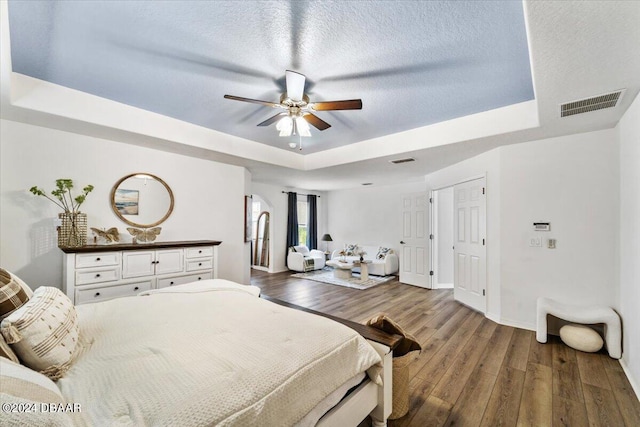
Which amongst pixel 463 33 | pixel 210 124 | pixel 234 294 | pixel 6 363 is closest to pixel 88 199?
pixel 210 124

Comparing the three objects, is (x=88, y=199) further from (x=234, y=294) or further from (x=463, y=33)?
(x=463, y=33)

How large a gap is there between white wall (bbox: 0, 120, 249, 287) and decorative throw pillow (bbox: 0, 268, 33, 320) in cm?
206

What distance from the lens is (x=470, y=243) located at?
4.24m

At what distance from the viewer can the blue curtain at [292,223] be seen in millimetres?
7602

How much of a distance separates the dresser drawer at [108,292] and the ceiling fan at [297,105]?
2.34m

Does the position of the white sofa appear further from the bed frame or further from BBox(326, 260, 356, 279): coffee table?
the bed frame

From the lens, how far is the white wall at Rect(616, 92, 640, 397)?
87.7 inches

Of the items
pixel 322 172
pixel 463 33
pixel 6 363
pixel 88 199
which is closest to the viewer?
pixel 6 363

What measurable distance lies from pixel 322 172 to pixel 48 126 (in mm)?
3854

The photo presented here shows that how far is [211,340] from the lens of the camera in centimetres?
135

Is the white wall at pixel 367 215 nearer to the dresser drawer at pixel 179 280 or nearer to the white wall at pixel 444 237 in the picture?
the white wall at pixel 444 237

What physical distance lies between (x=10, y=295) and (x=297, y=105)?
7.24ft

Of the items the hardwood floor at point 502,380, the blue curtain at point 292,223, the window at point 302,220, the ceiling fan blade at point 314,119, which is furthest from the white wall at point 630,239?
the window at point 302,220

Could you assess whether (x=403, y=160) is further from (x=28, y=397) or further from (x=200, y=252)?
(x=28, y=397)
